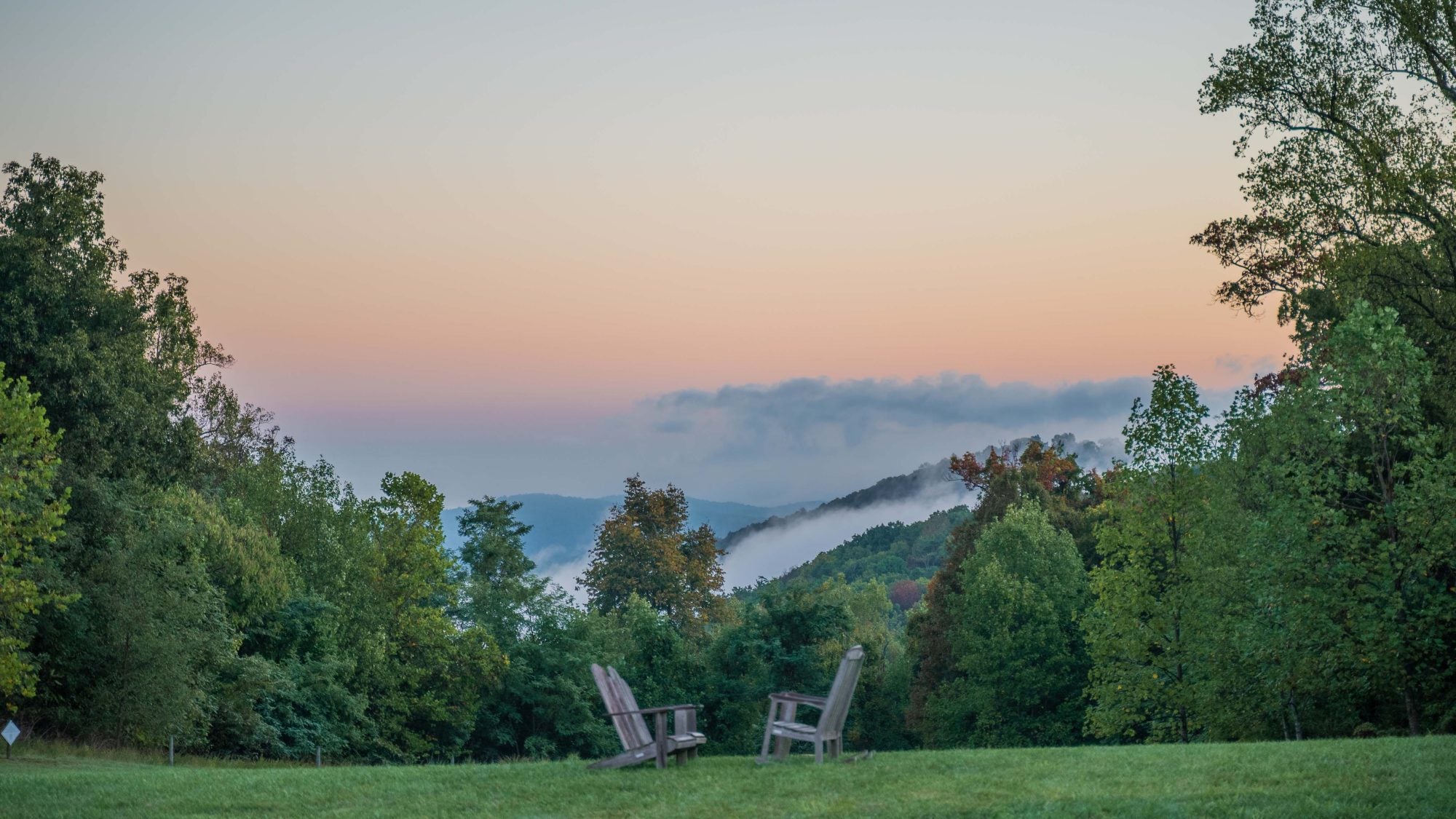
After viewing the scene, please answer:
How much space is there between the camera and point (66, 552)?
27.7 meters

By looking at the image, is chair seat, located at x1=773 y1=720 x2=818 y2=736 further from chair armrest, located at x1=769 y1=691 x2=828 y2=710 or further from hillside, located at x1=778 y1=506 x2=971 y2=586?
hillside, located at x1=778 y1=506 x2=971 y2=586

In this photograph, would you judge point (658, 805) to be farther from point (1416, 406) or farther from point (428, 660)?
point (428, 660)

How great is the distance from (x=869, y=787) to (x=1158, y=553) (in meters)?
17.2

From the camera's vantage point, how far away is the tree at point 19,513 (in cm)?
2181

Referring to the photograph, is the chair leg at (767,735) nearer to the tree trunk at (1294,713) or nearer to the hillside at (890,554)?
the tree trunk at (1294,713)

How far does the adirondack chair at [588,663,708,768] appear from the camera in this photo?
1329 centimetres

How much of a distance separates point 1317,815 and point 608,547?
5204 cm

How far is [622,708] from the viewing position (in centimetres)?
1411

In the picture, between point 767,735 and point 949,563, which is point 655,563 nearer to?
point 949,563

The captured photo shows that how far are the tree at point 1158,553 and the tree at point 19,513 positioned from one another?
21511 mm

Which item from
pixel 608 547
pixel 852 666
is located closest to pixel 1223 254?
pixel 852 666

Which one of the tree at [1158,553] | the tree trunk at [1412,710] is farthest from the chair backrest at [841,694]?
the tree at [1158,553]

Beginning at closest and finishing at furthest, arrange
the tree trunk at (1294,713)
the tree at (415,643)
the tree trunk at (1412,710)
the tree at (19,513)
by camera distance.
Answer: the tree trunk at (1412,710), the tree at (19,513), the tree trunk at (1294,713), the tree at (415,643)

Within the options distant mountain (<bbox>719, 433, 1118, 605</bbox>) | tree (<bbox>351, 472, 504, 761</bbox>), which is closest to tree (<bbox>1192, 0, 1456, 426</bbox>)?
tree (<bbox>351, 472, 504, 761</bbox>)
